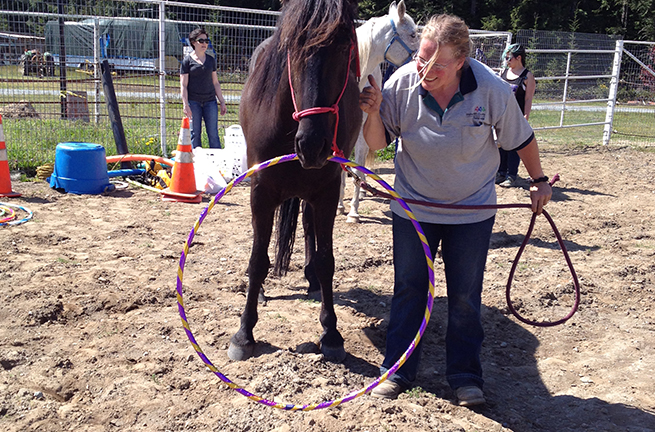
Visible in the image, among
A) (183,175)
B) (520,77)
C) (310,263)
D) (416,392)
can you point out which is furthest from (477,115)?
(520,77)

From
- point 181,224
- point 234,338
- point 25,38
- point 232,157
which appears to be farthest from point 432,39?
point 25,38

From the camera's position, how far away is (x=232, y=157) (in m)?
8.16

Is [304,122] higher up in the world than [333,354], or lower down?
higher up

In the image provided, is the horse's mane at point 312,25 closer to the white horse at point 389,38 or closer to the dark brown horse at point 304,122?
the dark brown horse at point 304,122

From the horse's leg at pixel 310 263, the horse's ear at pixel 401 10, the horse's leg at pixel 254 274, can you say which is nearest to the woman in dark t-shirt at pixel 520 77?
the horse's ear at pixel 401 10

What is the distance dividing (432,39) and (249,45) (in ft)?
24.9

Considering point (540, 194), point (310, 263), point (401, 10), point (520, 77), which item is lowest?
point (310, 263)

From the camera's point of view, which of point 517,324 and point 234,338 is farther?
point 517,324

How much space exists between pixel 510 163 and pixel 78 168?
6410 millimetres

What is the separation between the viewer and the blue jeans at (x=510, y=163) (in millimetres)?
8828

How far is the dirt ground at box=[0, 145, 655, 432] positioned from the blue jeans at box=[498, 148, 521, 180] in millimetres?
2395

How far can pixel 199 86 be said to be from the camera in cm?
828

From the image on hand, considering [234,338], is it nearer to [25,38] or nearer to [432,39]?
[432,39]

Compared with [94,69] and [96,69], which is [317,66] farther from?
[94,69]
